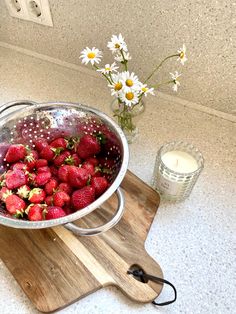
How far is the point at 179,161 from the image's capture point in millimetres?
536

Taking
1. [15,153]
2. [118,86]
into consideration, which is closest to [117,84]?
[118,86]

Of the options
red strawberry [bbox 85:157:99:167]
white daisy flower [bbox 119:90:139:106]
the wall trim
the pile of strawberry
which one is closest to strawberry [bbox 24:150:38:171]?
the pile of strawberry

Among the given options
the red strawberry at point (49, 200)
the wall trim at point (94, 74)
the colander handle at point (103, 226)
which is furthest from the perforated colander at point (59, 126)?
the wall trim at point (94, 74)

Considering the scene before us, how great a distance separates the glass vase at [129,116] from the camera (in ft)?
1.97

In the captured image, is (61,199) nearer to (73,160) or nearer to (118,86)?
(73,160)

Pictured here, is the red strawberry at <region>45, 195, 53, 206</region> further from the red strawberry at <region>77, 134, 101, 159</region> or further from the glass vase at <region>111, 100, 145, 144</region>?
the glass vase at <region>111, 100, 145, 144</region>

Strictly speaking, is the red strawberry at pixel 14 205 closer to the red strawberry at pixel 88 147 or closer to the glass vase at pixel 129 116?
the red strawberry at pixel 88 147

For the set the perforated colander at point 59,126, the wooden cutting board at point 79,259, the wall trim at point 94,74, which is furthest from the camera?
the wall trim at point 94,74

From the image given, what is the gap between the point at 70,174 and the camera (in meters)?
0.52

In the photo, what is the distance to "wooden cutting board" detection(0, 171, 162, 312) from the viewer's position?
443 mm

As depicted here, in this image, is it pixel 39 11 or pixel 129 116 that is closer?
pixel 129 116

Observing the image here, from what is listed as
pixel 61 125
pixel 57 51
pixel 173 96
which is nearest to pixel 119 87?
pixel 61 125

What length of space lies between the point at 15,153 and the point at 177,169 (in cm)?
31

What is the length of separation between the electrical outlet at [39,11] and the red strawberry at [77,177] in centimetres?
48
